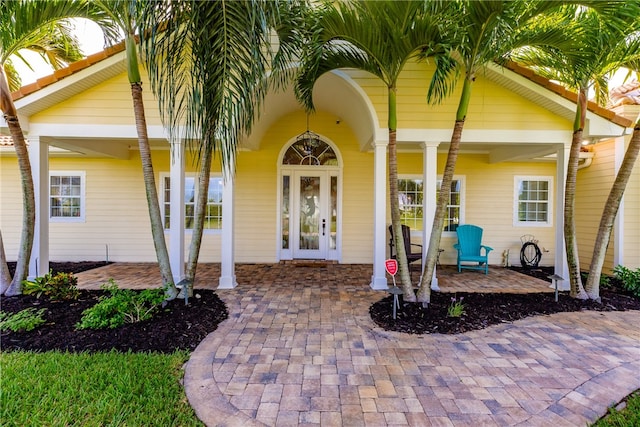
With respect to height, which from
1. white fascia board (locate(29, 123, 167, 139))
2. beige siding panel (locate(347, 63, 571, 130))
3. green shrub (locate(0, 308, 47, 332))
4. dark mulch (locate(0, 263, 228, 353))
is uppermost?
beige siding panel (locate(347, 63, 571, 130))

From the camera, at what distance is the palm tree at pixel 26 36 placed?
409cm

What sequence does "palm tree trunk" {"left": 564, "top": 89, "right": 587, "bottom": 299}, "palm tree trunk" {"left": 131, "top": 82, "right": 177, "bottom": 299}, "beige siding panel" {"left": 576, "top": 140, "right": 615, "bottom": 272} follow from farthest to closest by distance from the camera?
1. "beige siding panel" {"left": 576, "top": 140, "right": 615, "bottom": 272}
2. "palm tree trunk" {"left": 564, "top": 89, "right": 587, "bottom": 299}
3. "palm tree trunk" {"left": 131, "top": 82, "right": 177, "bottom": 299}

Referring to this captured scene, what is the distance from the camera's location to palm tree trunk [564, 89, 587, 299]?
4809mm

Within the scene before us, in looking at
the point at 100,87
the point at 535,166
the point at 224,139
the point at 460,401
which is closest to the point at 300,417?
the point at 460,401

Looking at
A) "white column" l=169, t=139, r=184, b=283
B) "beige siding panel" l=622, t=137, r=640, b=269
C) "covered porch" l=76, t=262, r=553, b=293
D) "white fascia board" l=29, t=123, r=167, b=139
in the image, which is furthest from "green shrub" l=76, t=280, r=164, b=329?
"beige siding panel" l=622, t=137, r=640, b=269

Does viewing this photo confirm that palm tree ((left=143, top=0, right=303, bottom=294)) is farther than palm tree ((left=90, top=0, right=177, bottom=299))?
No

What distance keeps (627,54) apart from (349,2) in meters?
4.06

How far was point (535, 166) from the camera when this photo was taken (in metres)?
7.91

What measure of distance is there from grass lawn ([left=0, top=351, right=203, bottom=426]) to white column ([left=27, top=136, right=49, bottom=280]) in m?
2.99

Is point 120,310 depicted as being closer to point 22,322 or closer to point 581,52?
point 22,322

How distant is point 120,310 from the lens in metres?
3.64

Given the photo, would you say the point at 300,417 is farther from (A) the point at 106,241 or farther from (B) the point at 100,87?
(A) the point at 106,241

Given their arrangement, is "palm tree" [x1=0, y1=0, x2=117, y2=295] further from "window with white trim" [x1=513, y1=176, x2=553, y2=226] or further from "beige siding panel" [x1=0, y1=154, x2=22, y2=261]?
"window with white trim" [x1=513, y1=176, x2=553, y2=226]

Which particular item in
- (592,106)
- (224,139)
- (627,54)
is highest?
(627,54)
